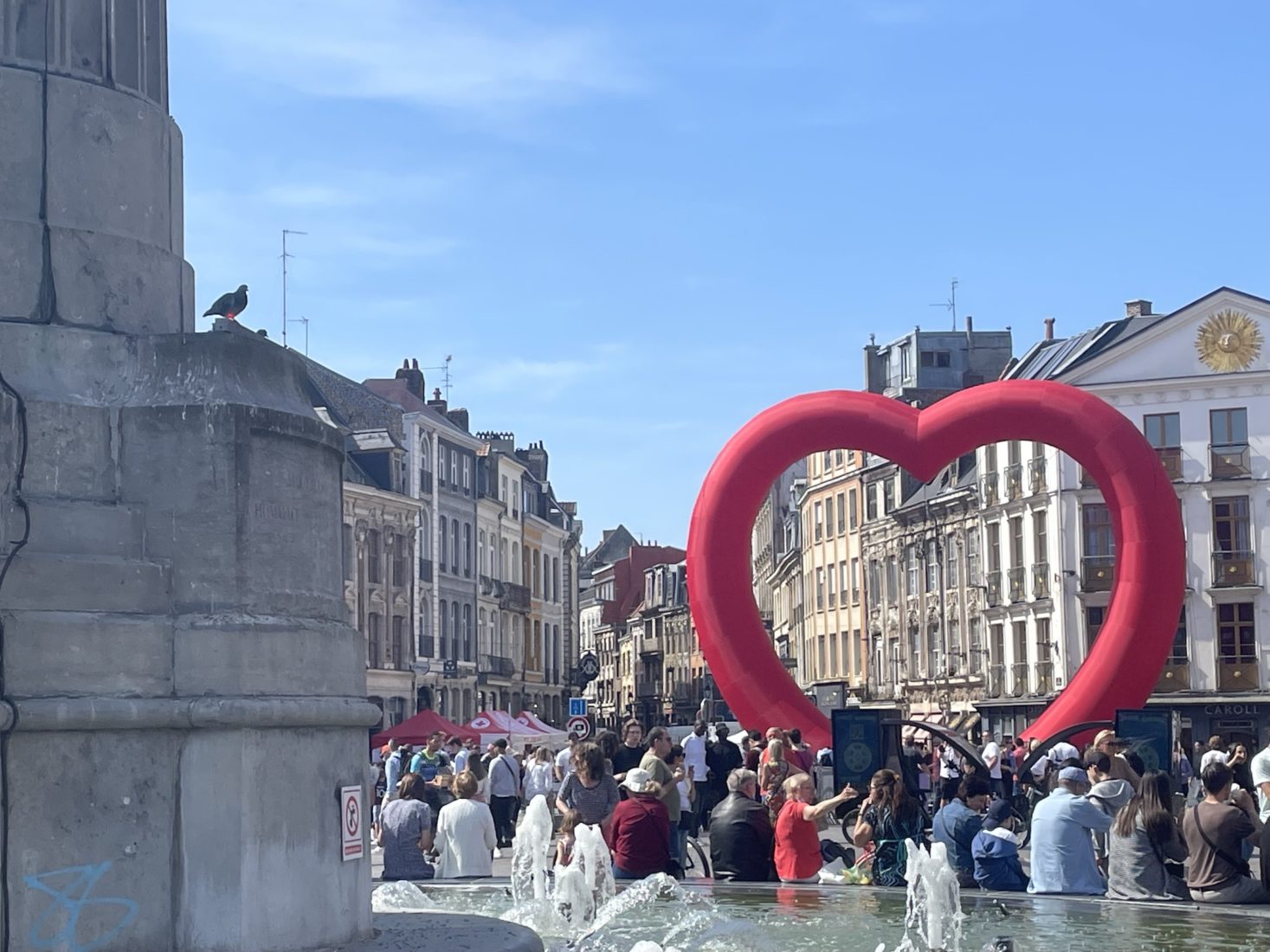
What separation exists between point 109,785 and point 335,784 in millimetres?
1082

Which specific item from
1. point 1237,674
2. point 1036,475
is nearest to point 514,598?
point 1036,475

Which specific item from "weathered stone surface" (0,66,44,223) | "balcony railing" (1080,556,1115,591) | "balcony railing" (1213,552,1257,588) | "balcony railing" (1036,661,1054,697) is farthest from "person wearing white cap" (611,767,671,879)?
"balcony railing" (1036,661,1054,697)

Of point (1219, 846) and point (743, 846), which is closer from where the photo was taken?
point (1219, 846)

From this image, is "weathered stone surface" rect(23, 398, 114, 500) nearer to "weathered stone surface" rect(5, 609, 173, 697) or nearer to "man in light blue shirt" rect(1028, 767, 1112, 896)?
"weathered stone surface" rect(5, 609, 173, 697)

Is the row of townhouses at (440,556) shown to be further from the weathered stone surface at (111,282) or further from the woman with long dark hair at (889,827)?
the weathered stone surface at (111,282)

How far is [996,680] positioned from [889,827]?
183 ft

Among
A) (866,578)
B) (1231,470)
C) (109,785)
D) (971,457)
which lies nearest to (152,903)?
(109,785)

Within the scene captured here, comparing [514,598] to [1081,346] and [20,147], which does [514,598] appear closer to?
[1081,346]

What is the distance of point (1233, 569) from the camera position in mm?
59969

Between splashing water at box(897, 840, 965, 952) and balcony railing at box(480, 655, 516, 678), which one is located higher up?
balcony railing at box(480, 655, 516, 678)

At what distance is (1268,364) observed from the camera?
60.1 meters

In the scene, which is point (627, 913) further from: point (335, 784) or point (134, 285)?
point (134, 285)

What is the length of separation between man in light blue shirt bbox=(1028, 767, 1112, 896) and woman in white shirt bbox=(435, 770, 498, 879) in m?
4.12

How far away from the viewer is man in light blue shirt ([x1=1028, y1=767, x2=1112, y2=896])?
12.4m
